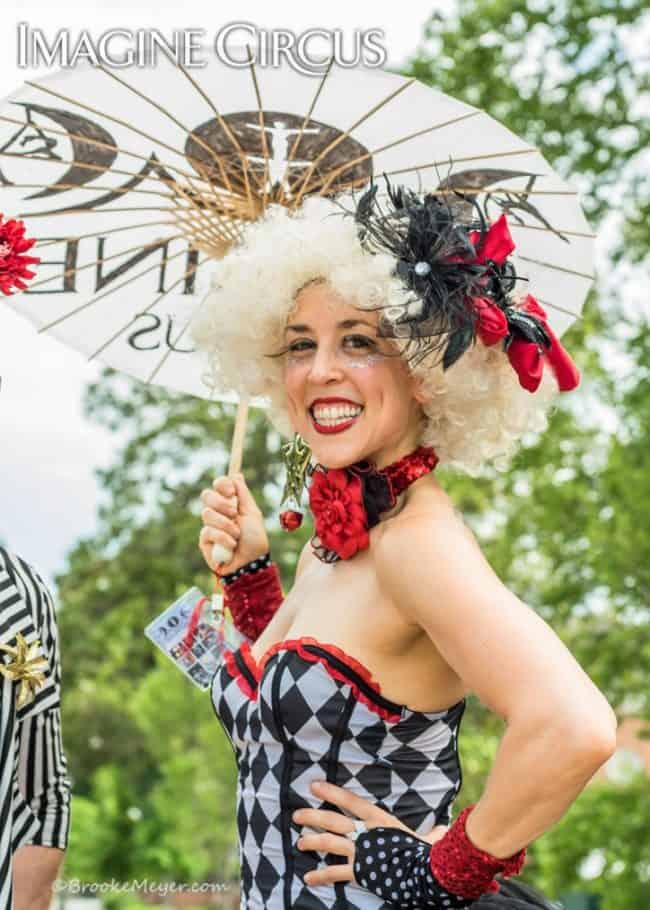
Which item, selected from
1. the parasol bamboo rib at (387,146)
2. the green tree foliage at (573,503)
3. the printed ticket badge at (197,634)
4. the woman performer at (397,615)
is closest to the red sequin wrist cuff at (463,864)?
the woman performer at (397,615)

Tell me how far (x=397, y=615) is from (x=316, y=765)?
0.35 metres

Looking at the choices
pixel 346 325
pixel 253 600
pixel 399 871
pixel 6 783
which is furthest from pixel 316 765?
pixel 253 600

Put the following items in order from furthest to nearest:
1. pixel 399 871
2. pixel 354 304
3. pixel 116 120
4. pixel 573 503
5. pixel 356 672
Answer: pixel 573 503 < pixel 116 120 < pixel 354 304 < pixel 356 672 < pixel 399 871

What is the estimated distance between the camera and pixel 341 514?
2.88 metres

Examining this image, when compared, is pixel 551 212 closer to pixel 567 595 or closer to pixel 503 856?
pixel 503 856

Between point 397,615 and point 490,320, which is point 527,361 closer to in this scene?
point 490,320

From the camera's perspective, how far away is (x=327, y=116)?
3.67 meters

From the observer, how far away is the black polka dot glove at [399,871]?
2465 millimetres

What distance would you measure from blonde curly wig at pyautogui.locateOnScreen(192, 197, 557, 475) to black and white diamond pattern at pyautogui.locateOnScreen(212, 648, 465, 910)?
62 centimetres

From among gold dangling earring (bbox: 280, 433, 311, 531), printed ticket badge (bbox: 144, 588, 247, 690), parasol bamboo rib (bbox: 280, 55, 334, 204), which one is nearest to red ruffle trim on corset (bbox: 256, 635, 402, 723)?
gold dangling earring (bbox: 280, 433, 311, 531)

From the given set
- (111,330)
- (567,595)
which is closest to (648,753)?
(567,595)

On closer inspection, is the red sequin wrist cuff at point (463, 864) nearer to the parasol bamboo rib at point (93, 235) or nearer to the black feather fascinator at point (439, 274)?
the black feather fascinator at point (439, 274)

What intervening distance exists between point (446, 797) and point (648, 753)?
29.5m

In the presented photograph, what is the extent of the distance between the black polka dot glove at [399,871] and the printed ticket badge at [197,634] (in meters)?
1.27
